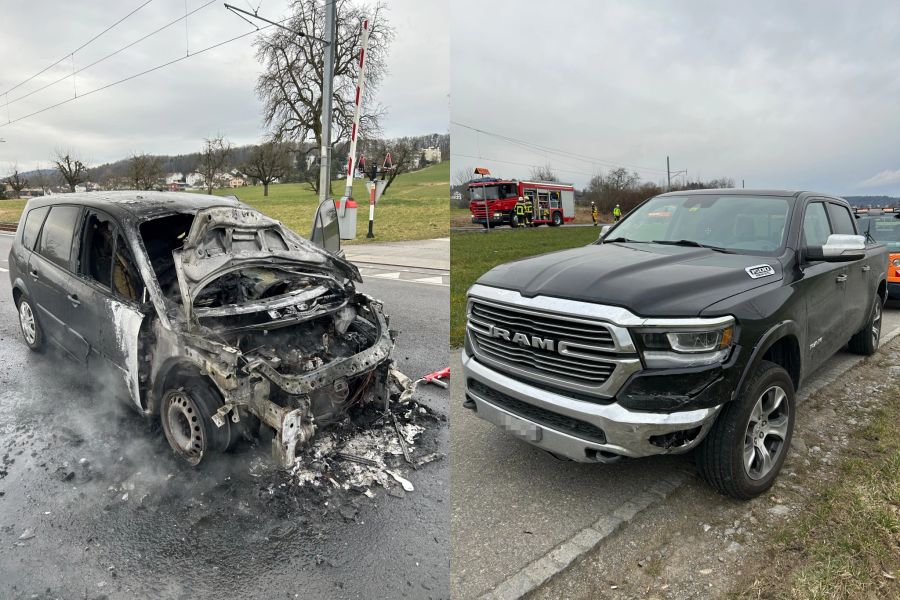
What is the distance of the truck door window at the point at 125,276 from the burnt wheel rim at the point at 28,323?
2160mm

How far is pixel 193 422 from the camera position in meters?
3.34

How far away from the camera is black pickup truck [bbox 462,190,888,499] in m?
2.66

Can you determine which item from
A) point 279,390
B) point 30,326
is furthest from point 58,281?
point 279,390

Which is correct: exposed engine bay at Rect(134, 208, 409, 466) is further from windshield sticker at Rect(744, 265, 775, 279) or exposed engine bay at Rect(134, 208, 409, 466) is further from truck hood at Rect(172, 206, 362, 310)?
windshield sticker at Rect(744, 265, 775, 279)

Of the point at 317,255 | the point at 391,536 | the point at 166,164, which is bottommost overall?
the point at 391,536

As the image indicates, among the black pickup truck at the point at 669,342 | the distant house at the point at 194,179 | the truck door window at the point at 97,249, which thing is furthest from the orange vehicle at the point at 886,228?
the distant house at the point at 194,179

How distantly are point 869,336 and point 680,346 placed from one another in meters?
4.17

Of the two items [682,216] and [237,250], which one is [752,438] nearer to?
[682,216]

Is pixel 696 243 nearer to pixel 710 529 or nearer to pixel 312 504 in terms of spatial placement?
pixel 710 529

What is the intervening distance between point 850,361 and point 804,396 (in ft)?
4.61

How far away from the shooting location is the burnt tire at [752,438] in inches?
111

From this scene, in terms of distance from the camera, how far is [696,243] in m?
3.83

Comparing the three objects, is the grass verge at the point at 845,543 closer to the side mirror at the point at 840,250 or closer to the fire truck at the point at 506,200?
the side mirror at the point at 840,250

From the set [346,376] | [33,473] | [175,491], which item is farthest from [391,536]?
[33,473]
